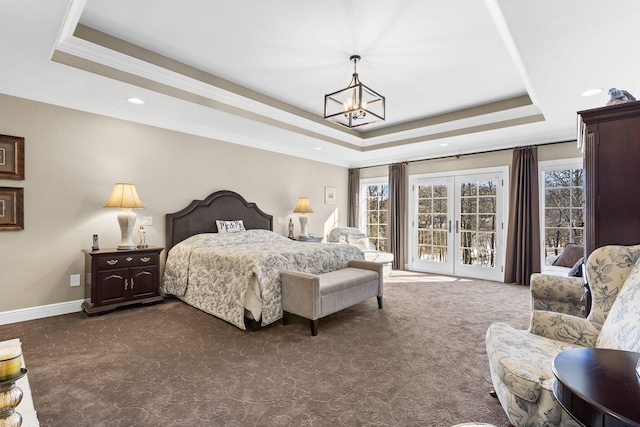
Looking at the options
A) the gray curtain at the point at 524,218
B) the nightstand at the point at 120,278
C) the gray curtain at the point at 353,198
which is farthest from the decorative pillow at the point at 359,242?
the nightstand at the point at 120,278

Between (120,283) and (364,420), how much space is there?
10.2 ft

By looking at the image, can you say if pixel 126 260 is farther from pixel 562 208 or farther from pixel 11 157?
pixel 562 208

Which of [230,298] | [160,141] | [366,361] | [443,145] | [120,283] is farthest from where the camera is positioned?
[443,145]

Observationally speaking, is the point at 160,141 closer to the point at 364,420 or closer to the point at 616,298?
the point at 364,420

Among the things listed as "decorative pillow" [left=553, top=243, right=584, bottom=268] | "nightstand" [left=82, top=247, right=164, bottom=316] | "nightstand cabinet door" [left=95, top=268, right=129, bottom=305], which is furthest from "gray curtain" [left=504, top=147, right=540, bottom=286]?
"nightstand cabinet door" [left=95, top=268, right=129, bottom=305]

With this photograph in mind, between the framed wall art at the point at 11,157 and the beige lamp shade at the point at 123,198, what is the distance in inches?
32.2

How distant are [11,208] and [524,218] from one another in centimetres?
664

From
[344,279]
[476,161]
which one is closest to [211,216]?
[344,279]

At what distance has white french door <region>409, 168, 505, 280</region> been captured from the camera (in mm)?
5418

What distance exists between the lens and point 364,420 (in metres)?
1.72

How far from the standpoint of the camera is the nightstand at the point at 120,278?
11.0 feet

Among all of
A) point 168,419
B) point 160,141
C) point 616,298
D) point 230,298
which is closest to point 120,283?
point 230,298

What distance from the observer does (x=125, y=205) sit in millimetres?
3516

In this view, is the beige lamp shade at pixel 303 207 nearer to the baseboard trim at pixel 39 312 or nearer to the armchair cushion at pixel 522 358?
the baseboard trim at pixel 39 312
